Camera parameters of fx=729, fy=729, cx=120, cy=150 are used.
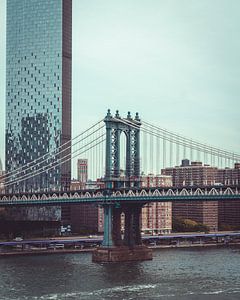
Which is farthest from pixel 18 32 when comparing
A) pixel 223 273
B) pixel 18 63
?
pixel 223 273

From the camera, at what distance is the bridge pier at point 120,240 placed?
102188 millimetres

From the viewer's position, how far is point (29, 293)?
69062mm

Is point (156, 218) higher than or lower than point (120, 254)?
higher

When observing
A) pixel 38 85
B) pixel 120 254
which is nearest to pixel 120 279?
pixel 120 254

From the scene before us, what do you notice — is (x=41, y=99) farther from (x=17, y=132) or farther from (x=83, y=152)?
(x=83, y=152)

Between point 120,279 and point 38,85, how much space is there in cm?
10355

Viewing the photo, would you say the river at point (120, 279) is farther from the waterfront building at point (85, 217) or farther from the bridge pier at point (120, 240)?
the waterfront building at point (85, 217)

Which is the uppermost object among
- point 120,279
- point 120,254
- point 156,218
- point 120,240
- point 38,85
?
point 38,85

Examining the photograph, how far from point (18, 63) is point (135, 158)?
79676 millimetres

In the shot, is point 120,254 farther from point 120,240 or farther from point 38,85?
point 38,85

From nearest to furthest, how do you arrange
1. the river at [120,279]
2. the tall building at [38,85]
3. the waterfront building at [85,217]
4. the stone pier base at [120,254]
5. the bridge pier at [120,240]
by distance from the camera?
the river at [120,279] < the stone pier base at [120,254] < the bridge pier at [120,240] < the waterfront building at [85,217] < the tall building at [38,85]

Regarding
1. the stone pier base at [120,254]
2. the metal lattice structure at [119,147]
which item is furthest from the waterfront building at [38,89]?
the stone pier base at [120,254]

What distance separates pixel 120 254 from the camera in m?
103

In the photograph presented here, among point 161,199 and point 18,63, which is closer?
point 161,199
